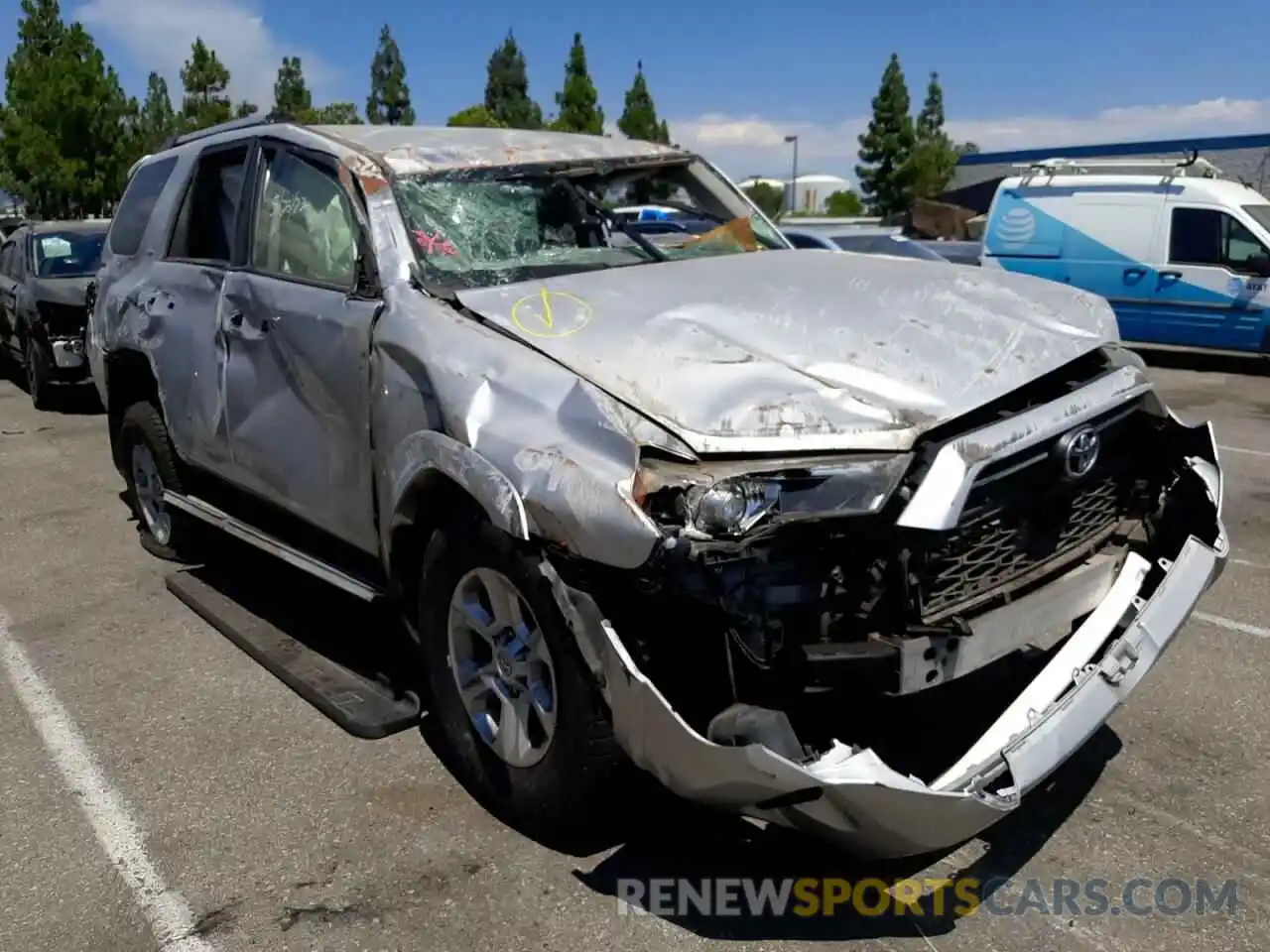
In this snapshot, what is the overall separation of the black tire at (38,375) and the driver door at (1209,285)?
11.9 meters

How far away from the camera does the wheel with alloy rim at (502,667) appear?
3039mm

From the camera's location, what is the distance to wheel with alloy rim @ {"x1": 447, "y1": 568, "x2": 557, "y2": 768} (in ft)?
9.97

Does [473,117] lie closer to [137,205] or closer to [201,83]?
[201,83]

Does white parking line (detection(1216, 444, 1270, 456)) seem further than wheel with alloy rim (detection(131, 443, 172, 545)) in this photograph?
Yes

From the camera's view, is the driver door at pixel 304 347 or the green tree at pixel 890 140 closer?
the driver door at pixel 304 347

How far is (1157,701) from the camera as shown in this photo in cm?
409

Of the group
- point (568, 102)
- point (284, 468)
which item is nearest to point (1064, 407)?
point (284, 468)

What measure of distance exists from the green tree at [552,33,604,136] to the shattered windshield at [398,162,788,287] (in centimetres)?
4773

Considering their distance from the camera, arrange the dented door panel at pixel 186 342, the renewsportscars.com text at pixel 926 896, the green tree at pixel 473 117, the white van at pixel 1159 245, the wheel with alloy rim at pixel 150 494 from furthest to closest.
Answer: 1. the green tree at pixel 473 117
2. the white van at pixel 1159 245
3. the wheel with alloy rim at pixel 150 494
4. the dented door panel at pixel 186 342
5. the renewsportscars.com text at pixel 926 896

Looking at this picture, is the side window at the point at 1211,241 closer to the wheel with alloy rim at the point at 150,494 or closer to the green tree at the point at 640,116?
the wheel with alloy rim at the point at 150,494

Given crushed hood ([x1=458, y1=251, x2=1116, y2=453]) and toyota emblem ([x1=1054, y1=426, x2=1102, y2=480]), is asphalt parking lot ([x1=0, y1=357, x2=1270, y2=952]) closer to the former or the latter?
toyota emblem ([x1=1054, y1=426, x2=1102, y2=480])

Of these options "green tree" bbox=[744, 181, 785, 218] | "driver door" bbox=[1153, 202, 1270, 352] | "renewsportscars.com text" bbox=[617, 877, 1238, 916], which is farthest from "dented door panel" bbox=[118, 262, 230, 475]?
"driver door" bbox=[1153, 202, 1270, 352]

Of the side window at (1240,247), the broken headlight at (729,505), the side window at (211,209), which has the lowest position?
the broken headlight at (729,505)

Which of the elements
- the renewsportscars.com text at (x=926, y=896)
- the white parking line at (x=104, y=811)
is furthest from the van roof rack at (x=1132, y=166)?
the white parking line at (x=104, y=811)
